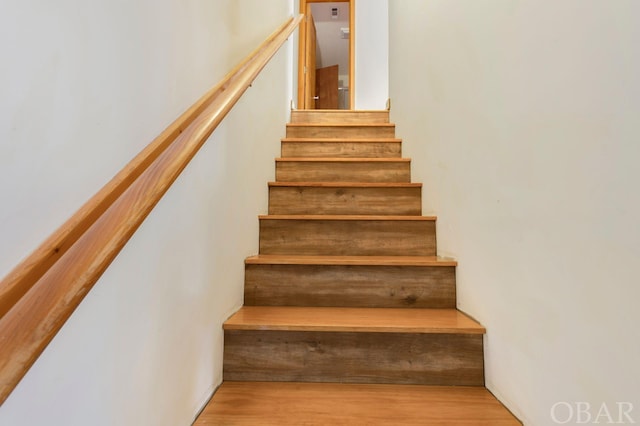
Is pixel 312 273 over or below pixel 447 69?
below

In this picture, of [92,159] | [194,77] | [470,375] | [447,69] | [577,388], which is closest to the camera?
[92,159]

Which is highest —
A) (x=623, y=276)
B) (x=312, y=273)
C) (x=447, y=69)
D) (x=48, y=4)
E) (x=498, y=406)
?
(x=447, y=69)

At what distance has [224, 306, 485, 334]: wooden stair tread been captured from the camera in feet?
3.60

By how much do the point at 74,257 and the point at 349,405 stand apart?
32.5 inches

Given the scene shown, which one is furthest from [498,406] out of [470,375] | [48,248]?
[48,248]

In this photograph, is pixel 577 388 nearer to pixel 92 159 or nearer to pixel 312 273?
pixel 312 273

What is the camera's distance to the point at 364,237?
1.62 m

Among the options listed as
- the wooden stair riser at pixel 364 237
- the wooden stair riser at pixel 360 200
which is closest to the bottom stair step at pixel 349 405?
the wooden stair riser at pixel 364 237

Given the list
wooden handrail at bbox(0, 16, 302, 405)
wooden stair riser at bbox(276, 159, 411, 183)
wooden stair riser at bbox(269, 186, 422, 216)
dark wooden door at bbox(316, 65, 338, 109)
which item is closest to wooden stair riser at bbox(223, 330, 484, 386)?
wooden handrail at bbox(0, 16, 302, 405)

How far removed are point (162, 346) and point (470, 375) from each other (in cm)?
93

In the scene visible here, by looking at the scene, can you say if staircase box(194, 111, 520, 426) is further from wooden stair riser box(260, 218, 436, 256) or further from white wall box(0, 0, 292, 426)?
white wall box(0, 0, 292, 426)

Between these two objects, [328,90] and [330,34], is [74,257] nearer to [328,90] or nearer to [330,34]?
[328,90]

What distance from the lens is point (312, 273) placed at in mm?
1368

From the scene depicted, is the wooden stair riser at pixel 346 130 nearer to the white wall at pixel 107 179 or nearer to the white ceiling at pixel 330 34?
the white wall at pixel 107 179
